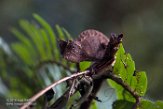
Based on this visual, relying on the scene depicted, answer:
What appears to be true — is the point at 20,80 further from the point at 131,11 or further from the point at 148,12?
the point at 131,11

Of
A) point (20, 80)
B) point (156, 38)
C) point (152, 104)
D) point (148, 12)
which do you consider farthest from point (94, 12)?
point (152, 104)

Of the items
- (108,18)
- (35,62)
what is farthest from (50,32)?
(108,18)

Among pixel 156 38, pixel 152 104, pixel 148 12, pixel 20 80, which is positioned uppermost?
pixel 148 12

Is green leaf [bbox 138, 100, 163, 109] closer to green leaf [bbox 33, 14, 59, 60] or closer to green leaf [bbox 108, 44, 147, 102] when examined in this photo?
green leaf [bbox 108, 44, 147, 102]

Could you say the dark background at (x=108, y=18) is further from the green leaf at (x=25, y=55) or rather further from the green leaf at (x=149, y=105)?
the green leaf at (x=149, y=105)

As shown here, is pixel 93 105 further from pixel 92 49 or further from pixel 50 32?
pixel 50 32

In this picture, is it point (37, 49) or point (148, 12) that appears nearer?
point (37, 49)
